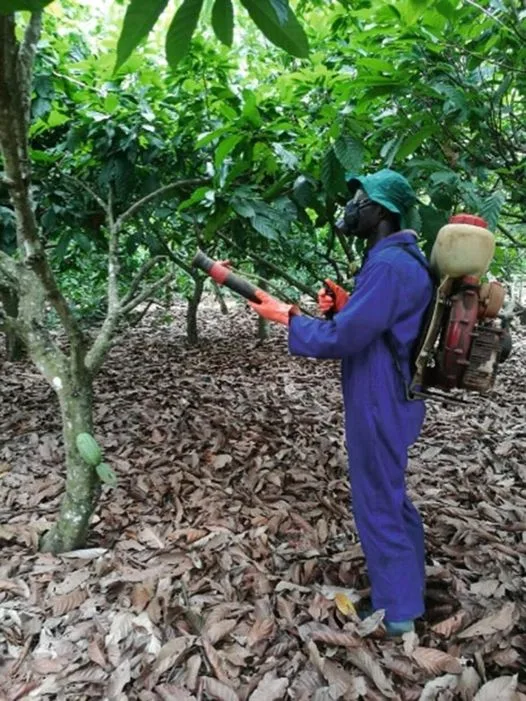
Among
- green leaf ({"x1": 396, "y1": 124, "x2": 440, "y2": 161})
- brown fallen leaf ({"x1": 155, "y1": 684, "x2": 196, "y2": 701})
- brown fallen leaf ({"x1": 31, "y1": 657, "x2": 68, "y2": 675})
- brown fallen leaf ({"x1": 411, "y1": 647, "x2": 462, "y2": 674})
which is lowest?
brown fallen leaf ({"x1": 31, "y1": 657, "x2": 68, "y2": 675})

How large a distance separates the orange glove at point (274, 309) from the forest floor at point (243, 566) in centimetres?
103

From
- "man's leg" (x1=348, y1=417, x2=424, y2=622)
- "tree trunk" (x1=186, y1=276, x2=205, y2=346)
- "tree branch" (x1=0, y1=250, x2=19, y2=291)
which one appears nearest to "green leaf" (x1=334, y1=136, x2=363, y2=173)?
"man's leg" (x1=348, y1=417, x2=424, y2=622)

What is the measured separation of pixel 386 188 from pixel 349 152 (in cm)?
17

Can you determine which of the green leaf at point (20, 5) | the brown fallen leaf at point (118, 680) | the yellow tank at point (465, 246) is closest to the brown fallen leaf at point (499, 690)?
the brown fallen leaf at point (118, 680)

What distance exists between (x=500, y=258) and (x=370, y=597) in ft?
5.49

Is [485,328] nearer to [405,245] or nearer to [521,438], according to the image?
[405,245]

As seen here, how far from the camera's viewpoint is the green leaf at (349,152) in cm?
176

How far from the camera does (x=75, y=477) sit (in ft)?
6.96

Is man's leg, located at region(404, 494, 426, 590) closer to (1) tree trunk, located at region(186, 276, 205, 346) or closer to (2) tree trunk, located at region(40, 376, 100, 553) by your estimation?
(2) tree trunk, located at region(40, 376, 100, 553)

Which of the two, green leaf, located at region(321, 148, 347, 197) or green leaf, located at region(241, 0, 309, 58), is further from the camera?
green leaf, located at region(321, 148, 347, 197)

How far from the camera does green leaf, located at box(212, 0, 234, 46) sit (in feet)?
2.93

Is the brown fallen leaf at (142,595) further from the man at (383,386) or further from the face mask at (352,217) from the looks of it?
the face mask at (352,217)

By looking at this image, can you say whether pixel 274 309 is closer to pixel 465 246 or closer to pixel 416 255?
pixel 416 255

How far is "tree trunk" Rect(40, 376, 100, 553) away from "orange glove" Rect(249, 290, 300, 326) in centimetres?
78
